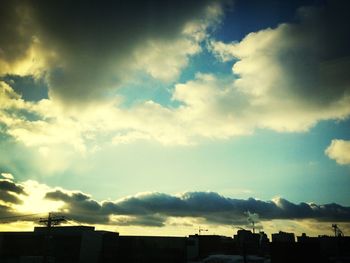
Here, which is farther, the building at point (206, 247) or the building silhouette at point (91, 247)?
the building at point (206, 247)

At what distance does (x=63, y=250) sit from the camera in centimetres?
8238

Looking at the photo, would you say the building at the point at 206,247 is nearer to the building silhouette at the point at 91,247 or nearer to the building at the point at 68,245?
the building silhouette at the point at 91,247

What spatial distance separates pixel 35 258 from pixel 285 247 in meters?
50.5

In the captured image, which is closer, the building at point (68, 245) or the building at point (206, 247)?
the building at point (68, 245)

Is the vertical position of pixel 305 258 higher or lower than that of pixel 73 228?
lower

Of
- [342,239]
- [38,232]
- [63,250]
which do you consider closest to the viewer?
[63,250]

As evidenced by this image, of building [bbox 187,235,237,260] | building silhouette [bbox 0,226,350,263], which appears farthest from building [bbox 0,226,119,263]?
building [bbox 187,235,237,260]

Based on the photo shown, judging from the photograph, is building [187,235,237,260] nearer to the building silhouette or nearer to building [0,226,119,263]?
the building silhouette

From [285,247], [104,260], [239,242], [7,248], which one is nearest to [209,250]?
[239,242]

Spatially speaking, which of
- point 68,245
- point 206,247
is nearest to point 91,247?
point 68,245

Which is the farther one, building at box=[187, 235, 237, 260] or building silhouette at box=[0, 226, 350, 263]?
building at box=[187, 235, 237, 260]

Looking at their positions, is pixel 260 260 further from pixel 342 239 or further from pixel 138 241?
pixel 342 239

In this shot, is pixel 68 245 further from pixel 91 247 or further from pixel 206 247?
pixel 206 247

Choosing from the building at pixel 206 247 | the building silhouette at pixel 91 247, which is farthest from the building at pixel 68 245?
the building at pixel 206 247
